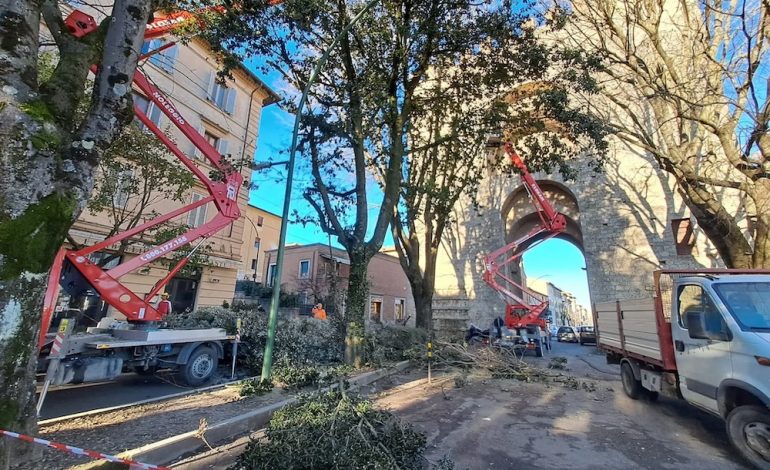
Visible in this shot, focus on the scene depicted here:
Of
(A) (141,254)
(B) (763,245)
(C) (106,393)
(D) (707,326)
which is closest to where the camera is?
(D) (707,326)

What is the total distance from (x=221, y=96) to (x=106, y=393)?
1738cm

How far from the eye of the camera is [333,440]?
3758 millimetres

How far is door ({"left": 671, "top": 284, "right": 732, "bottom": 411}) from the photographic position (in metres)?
4.66

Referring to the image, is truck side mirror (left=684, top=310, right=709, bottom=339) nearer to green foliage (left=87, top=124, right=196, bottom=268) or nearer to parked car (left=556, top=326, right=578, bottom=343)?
green foliage (left=87, top=124, right=196, bottom=268)

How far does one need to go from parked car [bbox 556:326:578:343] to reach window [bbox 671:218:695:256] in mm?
10456

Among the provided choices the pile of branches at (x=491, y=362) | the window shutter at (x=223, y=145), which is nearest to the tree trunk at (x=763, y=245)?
the pile of branches at (x=491, y=362)

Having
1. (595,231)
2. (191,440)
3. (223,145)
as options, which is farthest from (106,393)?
(595,231)

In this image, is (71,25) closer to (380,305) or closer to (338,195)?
(338,195)

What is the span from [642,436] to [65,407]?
9.12 meters

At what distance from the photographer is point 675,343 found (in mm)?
5668

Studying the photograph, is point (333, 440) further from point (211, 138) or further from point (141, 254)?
point (211, 138)

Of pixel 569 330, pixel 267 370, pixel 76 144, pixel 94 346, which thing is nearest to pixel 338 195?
pixel 267 370

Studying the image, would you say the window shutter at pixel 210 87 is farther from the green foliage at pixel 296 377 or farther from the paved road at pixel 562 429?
the paved road at pixel 562 429

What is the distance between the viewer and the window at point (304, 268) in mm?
29250
